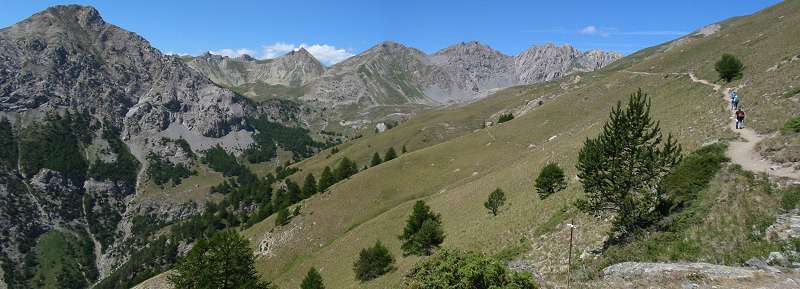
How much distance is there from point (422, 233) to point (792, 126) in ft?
104

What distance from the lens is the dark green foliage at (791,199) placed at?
2058cm

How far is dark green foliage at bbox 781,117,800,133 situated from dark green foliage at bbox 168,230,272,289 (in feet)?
149

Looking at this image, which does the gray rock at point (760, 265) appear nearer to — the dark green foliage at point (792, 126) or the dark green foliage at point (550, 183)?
the dark green foliage at point (792, 126)

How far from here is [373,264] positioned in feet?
161

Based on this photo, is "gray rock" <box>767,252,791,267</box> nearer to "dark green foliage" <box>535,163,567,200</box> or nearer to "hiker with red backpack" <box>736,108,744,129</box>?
"hiker with red backpack" <box>736,108,744,129</box>

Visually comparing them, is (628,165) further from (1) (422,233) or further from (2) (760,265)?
(1) (422,233)

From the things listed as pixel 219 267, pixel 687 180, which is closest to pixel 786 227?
pixel 687 180

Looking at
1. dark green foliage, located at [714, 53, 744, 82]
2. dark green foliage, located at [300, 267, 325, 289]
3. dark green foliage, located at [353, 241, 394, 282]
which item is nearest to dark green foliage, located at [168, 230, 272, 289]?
dark green foliage, located at [300, 267, 325, 289]

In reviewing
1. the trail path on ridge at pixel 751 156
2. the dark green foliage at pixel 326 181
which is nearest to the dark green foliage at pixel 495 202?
the trail path on ridge at pixel 751 156

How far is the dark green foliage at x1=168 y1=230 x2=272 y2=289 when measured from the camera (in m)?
44.2

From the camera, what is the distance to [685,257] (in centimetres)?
2098

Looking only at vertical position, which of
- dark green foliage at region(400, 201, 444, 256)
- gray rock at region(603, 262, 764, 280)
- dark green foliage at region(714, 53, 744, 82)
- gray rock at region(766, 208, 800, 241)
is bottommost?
dark green foliage at region(400, 201, 444, 256)

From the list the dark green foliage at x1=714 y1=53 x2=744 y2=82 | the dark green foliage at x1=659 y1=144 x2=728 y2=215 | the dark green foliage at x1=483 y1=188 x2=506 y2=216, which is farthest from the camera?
the dark green foliage at x1=714 y1=53 x2=744 y2=82

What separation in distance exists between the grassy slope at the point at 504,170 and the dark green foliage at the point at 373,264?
72.4 inches
